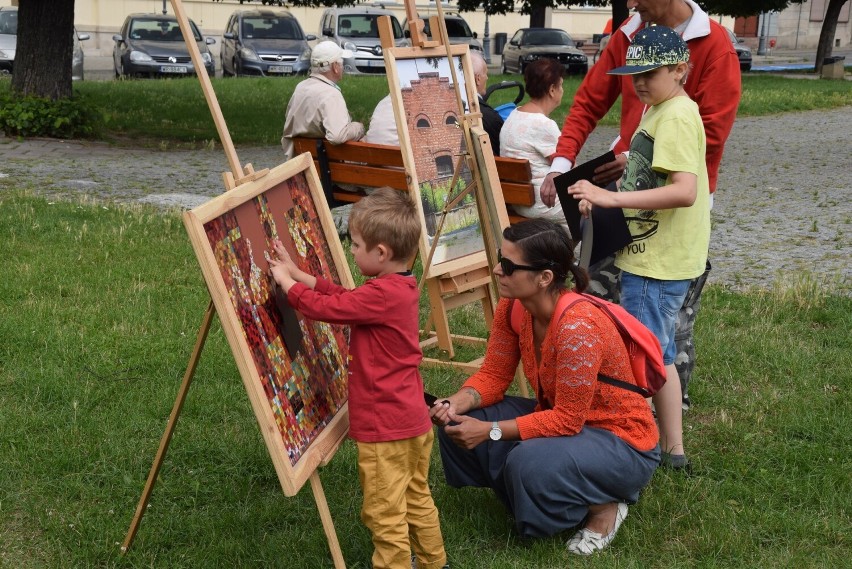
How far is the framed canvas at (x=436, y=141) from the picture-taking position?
5.58 metres

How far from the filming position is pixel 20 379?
521 centimetres

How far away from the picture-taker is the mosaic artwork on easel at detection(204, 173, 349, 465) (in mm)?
3182

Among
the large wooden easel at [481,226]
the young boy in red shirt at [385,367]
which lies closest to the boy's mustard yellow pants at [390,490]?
the young boy in red shirt at [385,367]

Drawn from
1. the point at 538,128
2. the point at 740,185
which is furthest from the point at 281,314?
the point at 740,185

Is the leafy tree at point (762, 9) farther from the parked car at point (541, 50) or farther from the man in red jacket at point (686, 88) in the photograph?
→ the man in red jacket at point (686, 88)

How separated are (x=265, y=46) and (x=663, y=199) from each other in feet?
78.8

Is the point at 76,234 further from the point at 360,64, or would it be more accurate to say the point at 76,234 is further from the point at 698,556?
the point at 360,64

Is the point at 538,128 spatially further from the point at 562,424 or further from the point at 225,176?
the point at 225,176

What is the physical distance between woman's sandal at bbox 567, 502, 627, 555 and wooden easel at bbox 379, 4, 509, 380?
1461 mm

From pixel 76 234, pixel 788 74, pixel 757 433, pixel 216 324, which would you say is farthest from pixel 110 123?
pixel 788 74

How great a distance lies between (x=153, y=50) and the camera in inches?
1020

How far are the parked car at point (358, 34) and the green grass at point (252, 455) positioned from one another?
21.3 metres

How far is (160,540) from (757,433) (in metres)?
2.62

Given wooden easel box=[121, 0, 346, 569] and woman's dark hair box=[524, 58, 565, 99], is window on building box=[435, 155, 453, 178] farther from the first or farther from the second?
wooden easel box=[121, 0, 346, 569]
